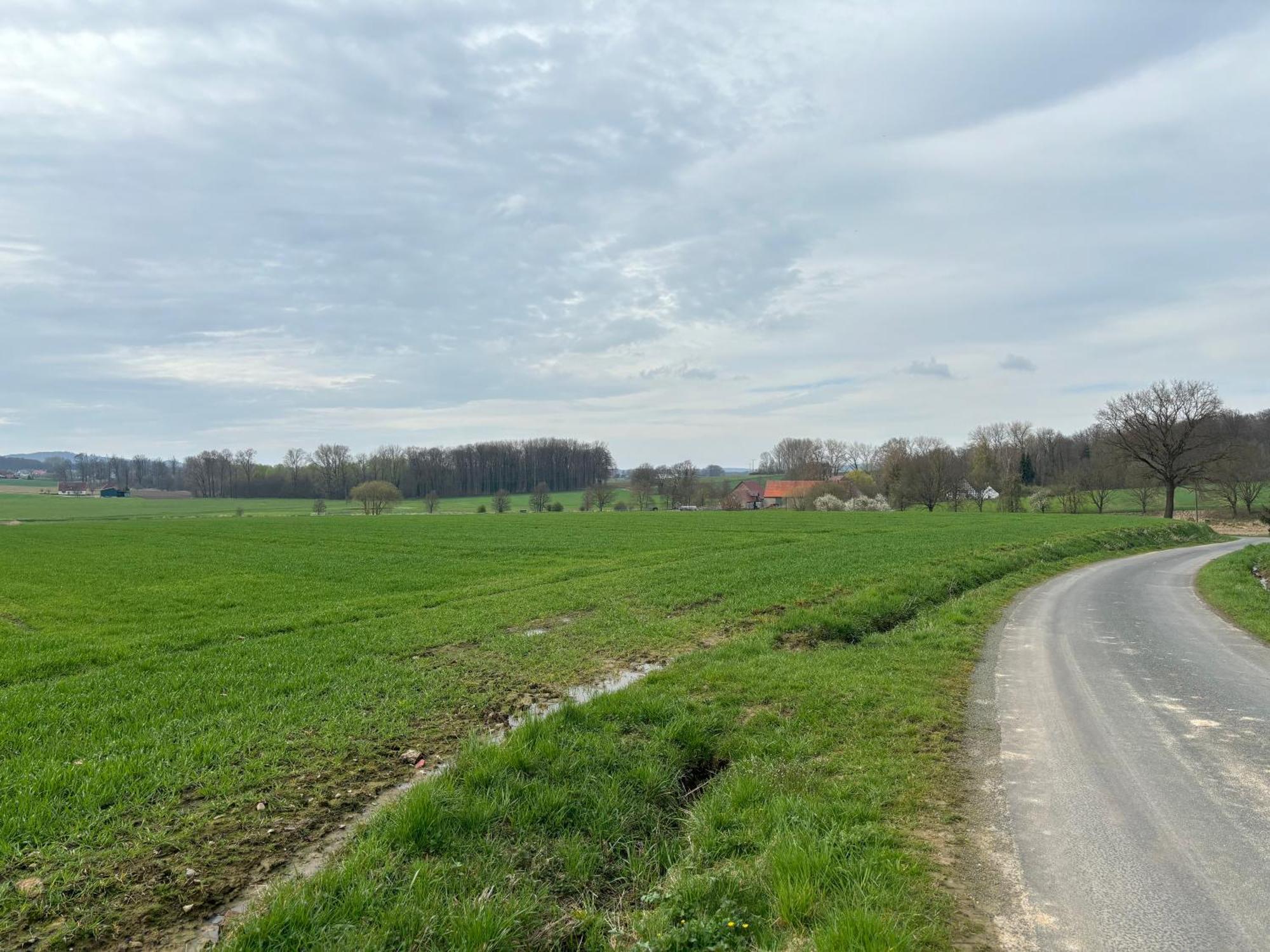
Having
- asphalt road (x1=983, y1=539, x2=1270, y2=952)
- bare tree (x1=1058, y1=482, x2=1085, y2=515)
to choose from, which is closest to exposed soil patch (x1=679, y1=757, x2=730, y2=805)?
asphalt road (x1=983, y1=539, x2=1270, y2=952)

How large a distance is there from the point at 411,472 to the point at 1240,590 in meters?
141

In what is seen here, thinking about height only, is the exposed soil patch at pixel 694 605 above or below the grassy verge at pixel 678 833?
below

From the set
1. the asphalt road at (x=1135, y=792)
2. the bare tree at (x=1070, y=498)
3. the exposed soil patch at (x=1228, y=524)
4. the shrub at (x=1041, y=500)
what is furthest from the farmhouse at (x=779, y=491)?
the asphalt road at (x=1135, y=792)

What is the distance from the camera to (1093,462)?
90062 millimetres

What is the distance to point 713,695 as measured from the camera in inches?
359

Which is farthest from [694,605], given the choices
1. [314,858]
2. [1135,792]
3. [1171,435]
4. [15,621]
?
[1171,435]

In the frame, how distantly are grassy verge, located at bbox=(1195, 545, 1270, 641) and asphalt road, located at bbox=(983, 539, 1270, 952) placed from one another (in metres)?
2.57

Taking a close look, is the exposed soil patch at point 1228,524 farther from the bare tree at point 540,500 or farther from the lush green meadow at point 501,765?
the bare tree at point 540,500

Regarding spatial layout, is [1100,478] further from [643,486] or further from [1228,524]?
[643,486]

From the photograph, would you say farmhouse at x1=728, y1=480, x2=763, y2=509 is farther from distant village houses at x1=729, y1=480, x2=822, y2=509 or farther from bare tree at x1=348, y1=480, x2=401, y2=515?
bare tree at x1=348, y1=480, x2=401, y2=515

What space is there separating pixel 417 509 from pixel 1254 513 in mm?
114004

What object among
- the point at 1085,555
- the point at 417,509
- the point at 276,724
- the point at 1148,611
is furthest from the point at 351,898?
the point at 417,509

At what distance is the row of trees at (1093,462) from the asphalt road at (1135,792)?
62.7 metres

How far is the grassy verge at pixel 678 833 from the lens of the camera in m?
4.23
